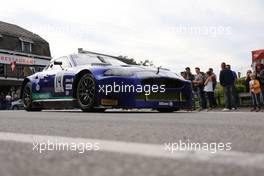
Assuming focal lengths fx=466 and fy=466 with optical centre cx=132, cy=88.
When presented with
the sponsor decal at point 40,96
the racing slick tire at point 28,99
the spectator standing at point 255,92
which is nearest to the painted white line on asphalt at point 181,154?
the sponsor decal at point 40,96

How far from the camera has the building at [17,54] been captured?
4034 cm

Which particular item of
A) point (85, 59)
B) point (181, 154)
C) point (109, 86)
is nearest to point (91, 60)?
point (85, 59)

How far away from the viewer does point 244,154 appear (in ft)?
8.85

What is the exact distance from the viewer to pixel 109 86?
8.73 metres

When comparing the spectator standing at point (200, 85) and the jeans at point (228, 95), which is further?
the spectator standing at point (200, 85)

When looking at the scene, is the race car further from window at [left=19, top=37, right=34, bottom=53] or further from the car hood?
window at [left=19, top=37, right=34, bottom=53]

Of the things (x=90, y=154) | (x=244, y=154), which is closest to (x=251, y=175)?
(x=244, y=154)

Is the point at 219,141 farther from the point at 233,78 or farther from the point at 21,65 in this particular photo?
the point at 21,65

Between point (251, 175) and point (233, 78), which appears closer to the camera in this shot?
point (251, 175)

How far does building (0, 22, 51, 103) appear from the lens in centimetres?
4034

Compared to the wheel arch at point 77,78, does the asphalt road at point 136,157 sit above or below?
below

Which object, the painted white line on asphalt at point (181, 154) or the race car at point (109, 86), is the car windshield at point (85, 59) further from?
the painted white line on asphalt at point (181, 154)

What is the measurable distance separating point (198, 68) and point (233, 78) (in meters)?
1.46

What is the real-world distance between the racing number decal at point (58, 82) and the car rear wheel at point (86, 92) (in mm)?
727
